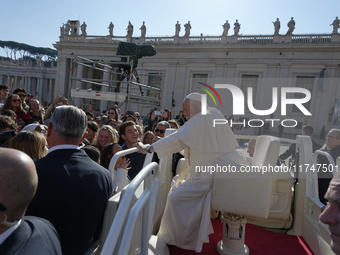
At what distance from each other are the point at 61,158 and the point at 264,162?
2441 mm

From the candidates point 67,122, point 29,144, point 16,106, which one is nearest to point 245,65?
point 16,106

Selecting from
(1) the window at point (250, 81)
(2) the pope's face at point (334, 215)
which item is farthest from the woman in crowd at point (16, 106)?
(1) the window at point (250, 81)

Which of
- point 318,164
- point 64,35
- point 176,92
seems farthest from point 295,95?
point 64,35

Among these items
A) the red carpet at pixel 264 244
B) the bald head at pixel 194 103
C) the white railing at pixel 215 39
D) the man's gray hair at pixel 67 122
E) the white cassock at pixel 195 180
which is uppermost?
the white railing at pixel 215 39

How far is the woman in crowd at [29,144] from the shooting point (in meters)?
2.34

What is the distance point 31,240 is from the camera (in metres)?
1.01

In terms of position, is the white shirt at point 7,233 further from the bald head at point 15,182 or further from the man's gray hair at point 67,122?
the man's gray hair at point 67,122

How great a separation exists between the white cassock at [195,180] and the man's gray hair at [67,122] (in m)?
1.33

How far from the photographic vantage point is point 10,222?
97 centimetres

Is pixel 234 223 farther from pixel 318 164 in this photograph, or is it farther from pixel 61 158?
pixel 61 158

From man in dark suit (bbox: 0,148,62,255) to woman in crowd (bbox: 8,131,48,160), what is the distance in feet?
4.81

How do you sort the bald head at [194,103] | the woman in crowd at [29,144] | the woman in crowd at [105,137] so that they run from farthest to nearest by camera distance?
the woman in crowd at [105,137]
the bald head at [194,103]
the woman in crowd at [29,144]

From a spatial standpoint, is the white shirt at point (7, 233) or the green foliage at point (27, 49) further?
the green foliage at point (27, 49)

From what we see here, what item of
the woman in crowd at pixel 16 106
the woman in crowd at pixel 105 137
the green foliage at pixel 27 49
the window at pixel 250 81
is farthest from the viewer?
the green foliage at pixel 27 49
